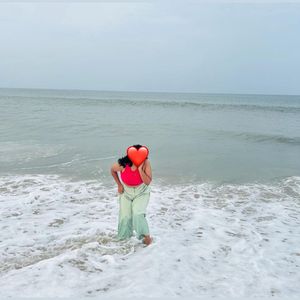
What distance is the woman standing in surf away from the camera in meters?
4.70

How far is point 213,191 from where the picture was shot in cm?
827

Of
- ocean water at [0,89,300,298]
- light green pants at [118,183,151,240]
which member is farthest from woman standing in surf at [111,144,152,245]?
ocean water at [0,89,300,298]

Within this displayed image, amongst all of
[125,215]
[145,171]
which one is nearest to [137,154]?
[145,171]

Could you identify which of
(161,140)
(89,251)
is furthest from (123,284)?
(161,140)

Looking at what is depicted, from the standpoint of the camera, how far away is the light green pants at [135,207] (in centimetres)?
488

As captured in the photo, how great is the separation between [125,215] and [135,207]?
0.22 meters

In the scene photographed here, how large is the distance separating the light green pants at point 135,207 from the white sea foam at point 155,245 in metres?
0.29

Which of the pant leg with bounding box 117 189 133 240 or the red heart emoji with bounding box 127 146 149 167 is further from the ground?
the red heart emoji with bounding box 127 146 149 167

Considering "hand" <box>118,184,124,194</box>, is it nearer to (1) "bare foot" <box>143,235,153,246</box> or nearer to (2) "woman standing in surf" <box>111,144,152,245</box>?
(2) "woman standing in surf" <box>111,144,152,245</box>

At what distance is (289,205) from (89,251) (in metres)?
4.61

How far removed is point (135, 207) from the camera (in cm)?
488

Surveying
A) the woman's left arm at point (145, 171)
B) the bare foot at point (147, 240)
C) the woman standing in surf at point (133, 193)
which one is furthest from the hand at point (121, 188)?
the bare foot at point (147, 240)

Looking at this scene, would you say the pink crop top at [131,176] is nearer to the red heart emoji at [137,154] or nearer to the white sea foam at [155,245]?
the red heart emoji at [137,154]

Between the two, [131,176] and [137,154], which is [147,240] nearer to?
[131,176]
